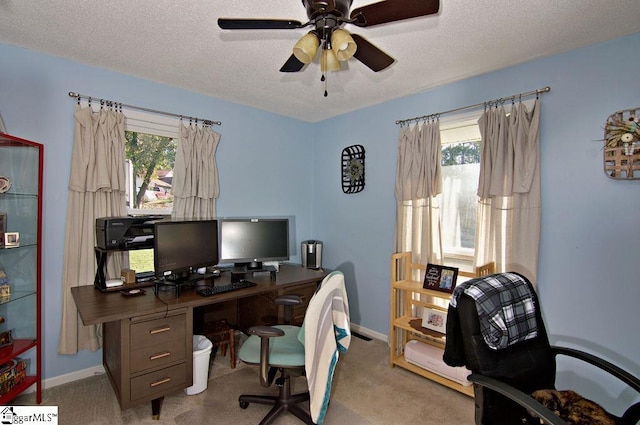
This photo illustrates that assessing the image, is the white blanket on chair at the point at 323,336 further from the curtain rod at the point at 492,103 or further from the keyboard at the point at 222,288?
the curtain rod at the point at 492,103

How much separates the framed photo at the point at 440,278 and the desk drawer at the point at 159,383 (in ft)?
6.25

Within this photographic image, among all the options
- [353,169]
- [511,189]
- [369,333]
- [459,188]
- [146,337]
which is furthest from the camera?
[353,169]

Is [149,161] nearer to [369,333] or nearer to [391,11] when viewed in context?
[391,11]

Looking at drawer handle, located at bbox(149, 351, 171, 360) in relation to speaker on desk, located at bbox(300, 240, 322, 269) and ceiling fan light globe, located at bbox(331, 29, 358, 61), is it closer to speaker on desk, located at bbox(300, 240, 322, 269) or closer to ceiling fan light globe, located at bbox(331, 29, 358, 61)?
speaker on desk, located at bbox(300, 240, 322, 269)

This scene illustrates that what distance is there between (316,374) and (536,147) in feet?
6.87

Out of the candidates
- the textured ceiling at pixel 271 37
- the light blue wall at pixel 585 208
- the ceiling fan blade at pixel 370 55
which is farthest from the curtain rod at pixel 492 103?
the ceiling fan blade at pixel 370 55

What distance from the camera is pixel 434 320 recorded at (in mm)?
2553

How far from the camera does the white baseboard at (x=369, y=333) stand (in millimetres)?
3183

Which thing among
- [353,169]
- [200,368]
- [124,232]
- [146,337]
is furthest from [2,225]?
[353,169]

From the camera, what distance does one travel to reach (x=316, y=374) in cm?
179

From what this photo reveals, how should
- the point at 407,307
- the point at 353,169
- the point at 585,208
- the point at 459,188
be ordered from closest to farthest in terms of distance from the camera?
the point at 585,208, the point at 459,188, the point at 407,307, the point at 353,169

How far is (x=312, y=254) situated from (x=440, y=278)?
58.4 inches

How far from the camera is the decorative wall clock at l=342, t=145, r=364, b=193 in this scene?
11.1ft

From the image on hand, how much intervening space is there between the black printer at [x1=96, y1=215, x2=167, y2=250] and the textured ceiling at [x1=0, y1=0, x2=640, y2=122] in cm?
119
